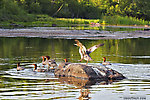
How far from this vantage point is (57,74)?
60.2 ft

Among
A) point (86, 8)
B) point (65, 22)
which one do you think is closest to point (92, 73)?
point (65, 22)

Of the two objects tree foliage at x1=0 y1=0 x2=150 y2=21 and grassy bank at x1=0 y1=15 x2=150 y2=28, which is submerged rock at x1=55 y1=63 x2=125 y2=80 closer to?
grassy bank at x1=0 y1=15 x2=150 y2=28

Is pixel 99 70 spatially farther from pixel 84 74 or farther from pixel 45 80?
pixel 45 80

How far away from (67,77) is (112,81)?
203cm

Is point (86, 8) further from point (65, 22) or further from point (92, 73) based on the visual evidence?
point (92, 73)

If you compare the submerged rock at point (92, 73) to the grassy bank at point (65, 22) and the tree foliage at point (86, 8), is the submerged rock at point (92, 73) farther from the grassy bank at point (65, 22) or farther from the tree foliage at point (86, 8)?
the tree foliage at point (86, 8)

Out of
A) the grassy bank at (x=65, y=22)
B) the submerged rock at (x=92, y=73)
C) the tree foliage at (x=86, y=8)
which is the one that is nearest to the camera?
the submerged rock at (x=92, y=73)

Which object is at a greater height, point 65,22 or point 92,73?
point 65,22

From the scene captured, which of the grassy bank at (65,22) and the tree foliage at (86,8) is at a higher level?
the tree foliage at (86,8)

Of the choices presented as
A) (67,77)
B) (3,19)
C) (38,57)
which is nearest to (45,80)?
(67,77)

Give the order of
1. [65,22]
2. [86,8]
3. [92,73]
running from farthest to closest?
[86,8] < [65,22] < [92,73]

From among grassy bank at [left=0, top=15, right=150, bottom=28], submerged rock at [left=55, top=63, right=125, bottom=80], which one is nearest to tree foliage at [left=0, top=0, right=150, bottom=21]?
grassy bank at [left=0, top=15, right=150, bottom=28]

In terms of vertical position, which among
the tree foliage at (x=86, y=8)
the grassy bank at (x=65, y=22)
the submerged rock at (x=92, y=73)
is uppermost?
the tree foliage at (x=86, y=8)

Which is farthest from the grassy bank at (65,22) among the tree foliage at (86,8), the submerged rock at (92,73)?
the submerged rock at (92,73)
